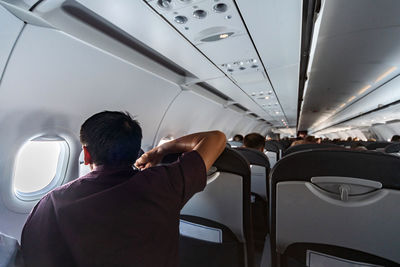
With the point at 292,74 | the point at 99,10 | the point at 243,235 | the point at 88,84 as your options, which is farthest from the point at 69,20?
the point at 292,74

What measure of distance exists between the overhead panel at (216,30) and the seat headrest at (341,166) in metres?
1.39

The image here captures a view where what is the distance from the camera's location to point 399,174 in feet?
3.64

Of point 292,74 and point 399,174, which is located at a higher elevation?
point 292,74

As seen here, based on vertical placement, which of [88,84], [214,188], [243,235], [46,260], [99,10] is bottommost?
[243,235]

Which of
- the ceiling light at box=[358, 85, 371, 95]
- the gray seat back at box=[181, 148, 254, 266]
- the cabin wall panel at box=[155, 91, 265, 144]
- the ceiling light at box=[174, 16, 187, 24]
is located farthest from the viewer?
the ceiling light at box=[358, 85, 371, 95]

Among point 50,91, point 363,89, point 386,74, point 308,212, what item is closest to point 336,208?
point 308,212

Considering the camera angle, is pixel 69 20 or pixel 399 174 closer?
pixel 399 174

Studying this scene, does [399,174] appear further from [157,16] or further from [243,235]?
[157,16]

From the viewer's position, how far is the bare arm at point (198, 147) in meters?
1.42

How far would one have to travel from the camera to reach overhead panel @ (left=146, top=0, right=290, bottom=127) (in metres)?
1.72

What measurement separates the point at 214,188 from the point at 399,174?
112cm

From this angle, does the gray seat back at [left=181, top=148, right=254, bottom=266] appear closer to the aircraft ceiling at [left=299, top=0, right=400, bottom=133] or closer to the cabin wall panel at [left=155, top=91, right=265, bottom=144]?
the aircraft ceiling at [left=299, top=0, right=400, bottom=133]

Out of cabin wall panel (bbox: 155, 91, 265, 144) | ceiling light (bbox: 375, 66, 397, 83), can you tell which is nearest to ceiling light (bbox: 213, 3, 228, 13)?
cabin wall panel (bbox: 155, 91, 265, 144)

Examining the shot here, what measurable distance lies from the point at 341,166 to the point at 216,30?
1700 mm
